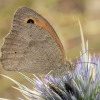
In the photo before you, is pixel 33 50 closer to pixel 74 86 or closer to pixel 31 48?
pixel 31 48

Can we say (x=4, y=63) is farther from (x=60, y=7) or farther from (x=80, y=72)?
(x=60, y=7)

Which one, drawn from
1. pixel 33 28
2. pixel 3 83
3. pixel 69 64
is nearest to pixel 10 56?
pixel 33 28

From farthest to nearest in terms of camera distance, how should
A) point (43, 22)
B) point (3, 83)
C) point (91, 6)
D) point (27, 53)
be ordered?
point (91, 6)
point (3, 83)
point (27, 53)
point (43, 22)

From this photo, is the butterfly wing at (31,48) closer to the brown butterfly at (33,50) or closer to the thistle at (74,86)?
the brown butterfly at (33,50)

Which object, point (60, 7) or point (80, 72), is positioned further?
point (60, 7)

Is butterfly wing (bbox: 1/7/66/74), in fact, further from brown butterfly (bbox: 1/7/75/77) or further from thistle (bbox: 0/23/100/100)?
thistle (bbox: 0/23/100/100)


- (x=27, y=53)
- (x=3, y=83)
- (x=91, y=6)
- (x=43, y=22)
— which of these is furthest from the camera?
(x=91, y=6)
